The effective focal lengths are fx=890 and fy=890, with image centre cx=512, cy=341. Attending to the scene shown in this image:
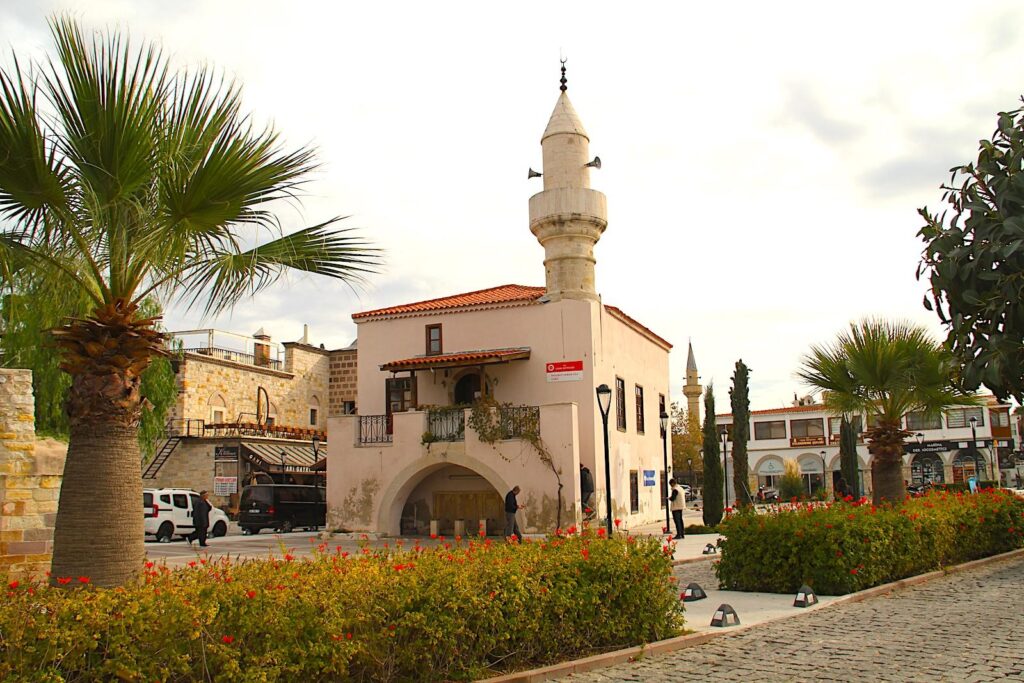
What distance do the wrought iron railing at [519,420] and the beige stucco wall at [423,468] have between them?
0.18 metres

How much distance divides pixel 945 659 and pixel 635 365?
74.7 ft

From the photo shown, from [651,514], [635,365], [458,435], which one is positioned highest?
[635,365]

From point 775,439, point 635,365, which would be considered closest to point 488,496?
point 635,365

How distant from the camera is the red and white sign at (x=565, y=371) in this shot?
25578mm

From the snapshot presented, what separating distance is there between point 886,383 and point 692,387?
2418 inches

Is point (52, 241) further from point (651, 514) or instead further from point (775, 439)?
point (775, 439)

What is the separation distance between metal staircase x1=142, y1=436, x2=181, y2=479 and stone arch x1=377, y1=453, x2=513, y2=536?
47.6 feet

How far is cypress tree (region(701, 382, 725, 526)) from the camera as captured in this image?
2859cm

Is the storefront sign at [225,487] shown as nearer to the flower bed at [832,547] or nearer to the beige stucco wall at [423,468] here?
the beige stucco wall at [423,468]

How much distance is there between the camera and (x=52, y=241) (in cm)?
693

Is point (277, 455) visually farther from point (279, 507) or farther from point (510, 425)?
point (510, 425)

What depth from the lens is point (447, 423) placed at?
24859 mm

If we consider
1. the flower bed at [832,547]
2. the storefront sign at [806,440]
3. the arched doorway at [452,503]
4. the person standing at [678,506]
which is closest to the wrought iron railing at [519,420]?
the arched doorway at [452,503]

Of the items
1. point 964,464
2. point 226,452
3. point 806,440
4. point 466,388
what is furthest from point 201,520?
point 964,464
